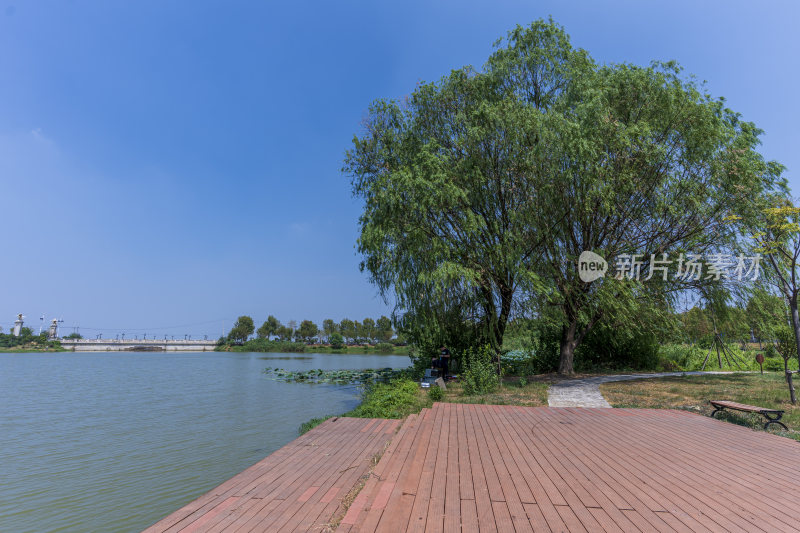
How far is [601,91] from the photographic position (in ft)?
46.6

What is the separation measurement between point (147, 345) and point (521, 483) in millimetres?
→ 140139

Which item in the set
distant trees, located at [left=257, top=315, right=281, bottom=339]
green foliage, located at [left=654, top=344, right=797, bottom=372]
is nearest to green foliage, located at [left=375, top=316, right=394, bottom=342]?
distant trees, located at [left=257, top=315, right=281, bottom=339]

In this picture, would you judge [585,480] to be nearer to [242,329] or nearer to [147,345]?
[242,329]

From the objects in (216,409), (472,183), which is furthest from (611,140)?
(216,409)

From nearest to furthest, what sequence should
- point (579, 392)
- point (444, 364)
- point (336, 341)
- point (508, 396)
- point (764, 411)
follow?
point (764, 411), point (508, 396), point (579, 392), point (444, 364), point (336, 341)

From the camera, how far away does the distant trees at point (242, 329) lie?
110 metres

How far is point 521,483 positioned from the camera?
4402 millimetres

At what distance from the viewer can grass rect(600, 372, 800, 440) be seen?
348 inches

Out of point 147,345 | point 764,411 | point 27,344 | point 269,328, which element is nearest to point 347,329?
point 269,328

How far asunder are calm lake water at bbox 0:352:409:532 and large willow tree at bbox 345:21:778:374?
634cm

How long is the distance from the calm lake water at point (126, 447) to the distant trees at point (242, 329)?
3776 inches

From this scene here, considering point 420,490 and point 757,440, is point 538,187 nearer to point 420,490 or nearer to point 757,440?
point 757,440

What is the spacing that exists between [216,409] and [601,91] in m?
17.1

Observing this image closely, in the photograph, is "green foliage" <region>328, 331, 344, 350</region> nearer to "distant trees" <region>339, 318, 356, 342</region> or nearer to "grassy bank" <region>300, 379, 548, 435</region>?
"distant trees" <region>339, 318, 356, 342</region>
